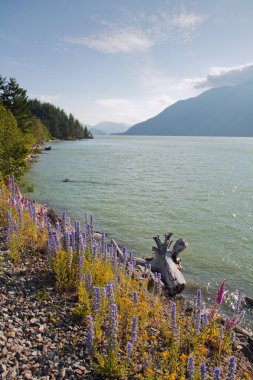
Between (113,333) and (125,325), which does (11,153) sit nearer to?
(125,325)

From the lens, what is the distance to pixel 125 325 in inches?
291

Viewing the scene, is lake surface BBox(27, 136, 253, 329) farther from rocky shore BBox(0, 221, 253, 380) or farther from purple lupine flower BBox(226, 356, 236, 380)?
purple lupine flower BBox(226, 356, 236, 380)

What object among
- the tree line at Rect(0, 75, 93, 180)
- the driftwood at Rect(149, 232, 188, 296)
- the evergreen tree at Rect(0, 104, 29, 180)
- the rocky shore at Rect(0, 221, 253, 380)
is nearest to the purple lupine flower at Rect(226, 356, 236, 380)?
the rocky shore at Rect(0, 221, 253, 380)

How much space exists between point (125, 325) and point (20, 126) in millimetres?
72323

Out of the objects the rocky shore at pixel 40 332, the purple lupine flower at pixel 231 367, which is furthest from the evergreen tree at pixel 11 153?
the purple lupine flower at pixel 231 367

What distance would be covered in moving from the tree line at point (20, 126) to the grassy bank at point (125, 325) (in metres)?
11.2

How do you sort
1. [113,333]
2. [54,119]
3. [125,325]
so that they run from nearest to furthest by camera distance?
[113,333] → [125,325] → [54,119]

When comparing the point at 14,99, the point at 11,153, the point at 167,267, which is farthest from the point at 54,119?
the point at 167,267

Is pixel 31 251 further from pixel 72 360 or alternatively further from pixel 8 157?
pixel 8 157

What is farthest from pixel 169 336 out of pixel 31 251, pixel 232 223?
pixel 232 223

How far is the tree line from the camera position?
27844mm

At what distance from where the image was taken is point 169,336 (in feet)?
24.3

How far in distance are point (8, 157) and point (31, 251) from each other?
19.2 meters

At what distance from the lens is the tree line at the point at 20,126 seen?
27.8 metres
